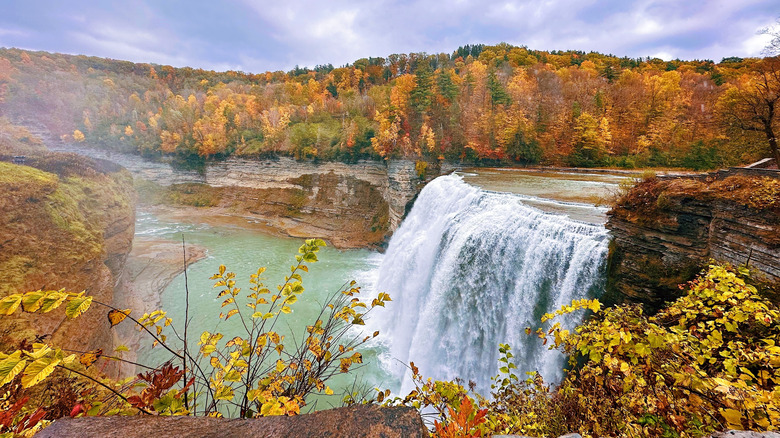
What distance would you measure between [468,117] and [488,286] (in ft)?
72.3

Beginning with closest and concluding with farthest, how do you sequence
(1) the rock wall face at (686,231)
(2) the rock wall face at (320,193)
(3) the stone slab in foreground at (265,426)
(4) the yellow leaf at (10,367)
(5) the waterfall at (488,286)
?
(4) the yellow leaf at (10,367) < (3) the stone slab in foreground at (265,426) < (1) the rock wall face at (686,231) < (5) the waterfall at (488,286) < (2) the rock wall face at (320,193)

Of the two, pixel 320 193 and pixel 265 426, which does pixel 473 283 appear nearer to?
pixel 265 426

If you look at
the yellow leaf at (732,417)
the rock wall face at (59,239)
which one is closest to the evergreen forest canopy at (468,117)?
the yellow leaf at (732,417)

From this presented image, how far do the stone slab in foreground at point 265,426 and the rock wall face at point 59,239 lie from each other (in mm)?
8148

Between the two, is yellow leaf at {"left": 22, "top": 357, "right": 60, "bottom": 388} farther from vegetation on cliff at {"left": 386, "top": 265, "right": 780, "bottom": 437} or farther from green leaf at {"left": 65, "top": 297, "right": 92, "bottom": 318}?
vegetation on cliff at {"left": 386, "top": 265, "right": 780, "bottom": 437}

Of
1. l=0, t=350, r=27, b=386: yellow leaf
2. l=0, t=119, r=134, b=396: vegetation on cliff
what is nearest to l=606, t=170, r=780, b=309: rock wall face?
l=0, t=350, r=27, b=386: yellow leaf

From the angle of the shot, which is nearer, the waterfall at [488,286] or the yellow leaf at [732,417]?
the yellow leaf at [732,417]

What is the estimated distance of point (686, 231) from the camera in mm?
6551

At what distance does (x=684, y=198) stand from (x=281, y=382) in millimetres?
8830

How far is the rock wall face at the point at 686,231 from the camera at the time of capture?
542 centimetres

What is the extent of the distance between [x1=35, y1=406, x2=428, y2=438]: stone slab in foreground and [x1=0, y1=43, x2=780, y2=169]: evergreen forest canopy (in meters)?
16.3

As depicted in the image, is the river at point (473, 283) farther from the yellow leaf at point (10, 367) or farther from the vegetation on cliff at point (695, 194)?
the yellow leaf at point (10, 367)

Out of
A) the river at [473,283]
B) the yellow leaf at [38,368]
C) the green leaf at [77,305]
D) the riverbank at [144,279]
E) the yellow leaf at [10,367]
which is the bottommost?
the riverbank at [144,279]

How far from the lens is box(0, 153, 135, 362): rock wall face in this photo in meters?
7.94
